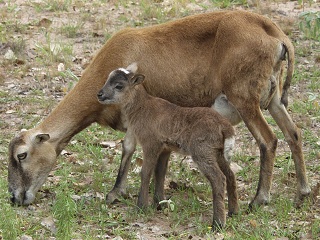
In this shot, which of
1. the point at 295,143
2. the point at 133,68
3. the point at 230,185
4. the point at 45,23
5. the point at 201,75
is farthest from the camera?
the point at 45,23

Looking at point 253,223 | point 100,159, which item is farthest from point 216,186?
point 100,159

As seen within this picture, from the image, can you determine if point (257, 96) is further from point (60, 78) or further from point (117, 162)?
point (60, 78)

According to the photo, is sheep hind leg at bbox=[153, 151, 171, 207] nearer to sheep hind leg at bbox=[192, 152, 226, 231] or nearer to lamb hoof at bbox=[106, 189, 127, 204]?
lamb hoof at bbox=[106, 189, 127, 204]

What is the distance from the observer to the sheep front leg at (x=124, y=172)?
7992 mm

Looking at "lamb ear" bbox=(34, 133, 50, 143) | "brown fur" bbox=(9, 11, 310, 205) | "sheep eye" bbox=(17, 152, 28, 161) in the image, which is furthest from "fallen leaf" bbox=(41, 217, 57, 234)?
"lamb ear" bbox=(34, 133, 50, 143)

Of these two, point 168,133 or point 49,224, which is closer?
point 49,224

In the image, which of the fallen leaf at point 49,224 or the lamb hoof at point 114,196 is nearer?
the fallen leaf at point 49,224

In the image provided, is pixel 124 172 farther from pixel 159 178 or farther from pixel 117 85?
pixel 117 85

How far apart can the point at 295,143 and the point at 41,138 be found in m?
2.58

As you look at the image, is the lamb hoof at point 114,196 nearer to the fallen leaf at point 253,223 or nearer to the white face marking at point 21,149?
the white face marking at point 21,149

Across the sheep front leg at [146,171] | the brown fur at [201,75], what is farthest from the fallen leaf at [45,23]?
the sheep front leg at [146,171]

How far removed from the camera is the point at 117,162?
29.9 ft

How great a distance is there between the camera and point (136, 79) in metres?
7.84

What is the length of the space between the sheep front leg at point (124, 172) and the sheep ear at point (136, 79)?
50 cm
